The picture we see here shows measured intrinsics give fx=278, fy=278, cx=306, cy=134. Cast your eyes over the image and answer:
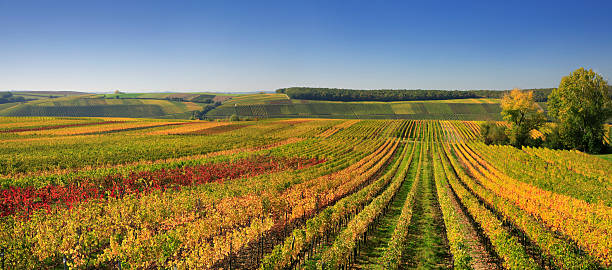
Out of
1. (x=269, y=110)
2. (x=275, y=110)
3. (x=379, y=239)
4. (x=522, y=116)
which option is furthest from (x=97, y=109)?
(x=522, y=116)

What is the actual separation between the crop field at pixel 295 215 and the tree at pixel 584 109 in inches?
486

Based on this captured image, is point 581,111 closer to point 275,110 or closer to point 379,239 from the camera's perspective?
point 379,239

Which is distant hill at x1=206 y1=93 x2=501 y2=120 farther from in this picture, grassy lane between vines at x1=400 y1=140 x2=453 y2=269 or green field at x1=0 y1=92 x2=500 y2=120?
grassy lane between vines at x1=400 y1=140 x2=453 y2=269

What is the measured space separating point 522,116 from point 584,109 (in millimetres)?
13191

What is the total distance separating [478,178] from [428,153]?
2223 cm

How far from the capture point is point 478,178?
30328 millimetres

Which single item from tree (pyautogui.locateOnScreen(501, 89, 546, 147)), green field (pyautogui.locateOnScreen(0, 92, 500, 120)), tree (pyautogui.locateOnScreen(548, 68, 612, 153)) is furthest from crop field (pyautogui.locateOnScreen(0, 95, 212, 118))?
tree (pyautogui.locateOnScreen(548, 68, 612, 153))

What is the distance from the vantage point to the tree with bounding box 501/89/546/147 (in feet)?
187

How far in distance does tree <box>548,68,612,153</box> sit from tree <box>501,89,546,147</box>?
8446 millimetres


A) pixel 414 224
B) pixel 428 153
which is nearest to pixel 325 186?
pixel 414 224

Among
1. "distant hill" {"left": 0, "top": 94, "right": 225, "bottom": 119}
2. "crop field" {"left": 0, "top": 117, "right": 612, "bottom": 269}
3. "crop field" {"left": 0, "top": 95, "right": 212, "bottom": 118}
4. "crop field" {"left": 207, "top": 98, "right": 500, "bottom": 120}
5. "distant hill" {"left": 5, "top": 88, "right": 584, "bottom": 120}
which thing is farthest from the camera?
"distant hill" {"left": 0, "top": 94, "right": 225, "bottom": 119}

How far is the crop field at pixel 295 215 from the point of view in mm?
11836

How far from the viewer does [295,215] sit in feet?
55.2

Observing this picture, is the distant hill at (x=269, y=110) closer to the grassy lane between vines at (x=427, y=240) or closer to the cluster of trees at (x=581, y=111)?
the cluster of trees at (x=581, y=111)
